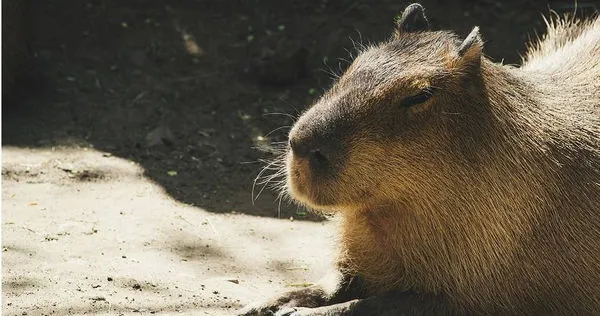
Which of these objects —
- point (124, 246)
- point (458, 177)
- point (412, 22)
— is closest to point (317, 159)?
point (458, 177)

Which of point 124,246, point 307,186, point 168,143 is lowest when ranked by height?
point 168,143

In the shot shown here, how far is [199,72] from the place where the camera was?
24.7ft

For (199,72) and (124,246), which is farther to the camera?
(199,72)

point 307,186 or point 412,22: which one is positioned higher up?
point 412,22

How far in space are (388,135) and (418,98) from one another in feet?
0.64

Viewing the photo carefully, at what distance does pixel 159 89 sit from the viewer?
23.8ft

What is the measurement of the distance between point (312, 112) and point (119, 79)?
391 cm

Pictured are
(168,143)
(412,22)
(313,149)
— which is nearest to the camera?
(313,149)

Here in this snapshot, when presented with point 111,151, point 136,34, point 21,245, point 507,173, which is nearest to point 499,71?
point 507,173

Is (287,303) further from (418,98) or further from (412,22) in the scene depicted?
(412,22)

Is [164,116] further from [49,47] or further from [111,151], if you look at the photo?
[49,47]

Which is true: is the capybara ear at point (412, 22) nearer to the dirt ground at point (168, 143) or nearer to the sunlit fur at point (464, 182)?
the sunlit fur at point (464, 182)

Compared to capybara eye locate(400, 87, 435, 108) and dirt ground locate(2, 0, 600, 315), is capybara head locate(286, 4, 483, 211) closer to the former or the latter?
capybara eye locate(400, 87, 435, 108)

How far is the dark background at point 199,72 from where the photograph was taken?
6.41 m
